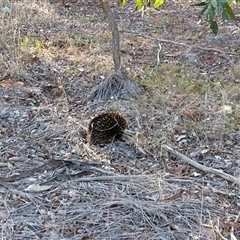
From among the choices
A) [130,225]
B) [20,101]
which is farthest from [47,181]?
[20,101]

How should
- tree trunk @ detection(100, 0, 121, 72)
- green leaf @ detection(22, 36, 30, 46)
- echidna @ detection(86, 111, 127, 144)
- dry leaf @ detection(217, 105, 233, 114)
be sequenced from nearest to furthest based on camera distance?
1. echidna @ detection(86, 111, 127, 144)
2. dry leaf @ detection(217, 105, 233, 114)
3. tree trunk @ detection(100, 0, 121, 72)
4. green leaf @ detection(22, 36, 30, 46)

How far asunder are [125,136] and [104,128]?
0.16 meters

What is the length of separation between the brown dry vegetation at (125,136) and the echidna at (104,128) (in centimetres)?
5

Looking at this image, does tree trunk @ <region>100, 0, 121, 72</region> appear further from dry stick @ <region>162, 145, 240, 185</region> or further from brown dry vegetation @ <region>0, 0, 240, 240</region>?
dry stick @ <region>162, 145, 240, 185</region>

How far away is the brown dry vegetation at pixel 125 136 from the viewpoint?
1.92 meters

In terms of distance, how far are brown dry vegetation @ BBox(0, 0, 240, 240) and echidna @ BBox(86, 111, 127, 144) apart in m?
0.05

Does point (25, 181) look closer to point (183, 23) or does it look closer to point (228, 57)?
point (228, 57)

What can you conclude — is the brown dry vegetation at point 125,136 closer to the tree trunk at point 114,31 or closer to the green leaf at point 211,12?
the tree trunk at point 114,31

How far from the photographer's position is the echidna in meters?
2.53

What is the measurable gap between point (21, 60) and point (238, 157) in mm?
2107

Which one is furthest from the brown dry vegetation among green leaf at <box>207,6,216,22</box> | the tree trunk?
green leaf at <box>207,6,216,22</box>

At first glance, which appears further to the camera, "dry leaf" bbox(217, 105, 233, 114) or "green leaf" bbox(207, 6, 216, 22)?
"dry leaf" bbox(217, 105, 233, 114)

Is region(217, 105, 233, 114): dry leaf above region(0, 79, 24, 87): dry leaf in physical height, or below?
above

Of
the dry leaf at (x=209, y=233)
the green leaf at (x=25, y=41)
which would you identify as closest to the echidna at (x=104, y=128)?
the dry leaf at (x=209, y=233)
